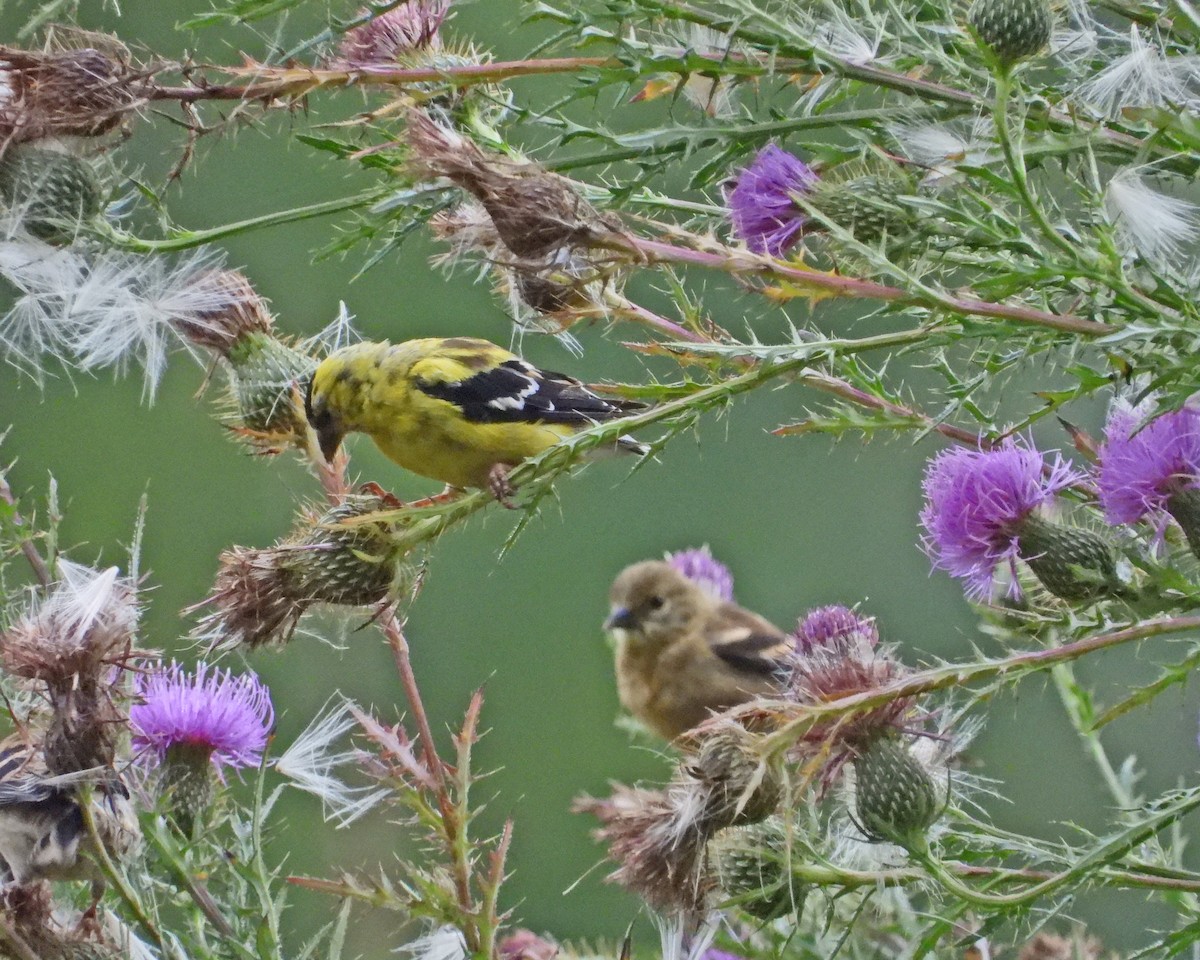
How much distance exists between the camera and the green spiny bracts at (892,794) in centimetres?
133

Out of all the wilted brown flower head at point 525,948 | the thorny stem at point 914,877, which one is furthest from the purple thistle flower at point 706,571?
the thorny stem at point 914,877

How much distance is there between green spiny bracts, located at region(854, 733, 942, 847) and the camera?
133 centimetres

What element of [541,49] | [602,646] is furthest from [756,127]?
[602,646]

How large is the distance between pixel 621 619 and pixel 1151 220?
1.88 meters

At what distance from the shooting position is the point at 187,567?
6445 millimetres

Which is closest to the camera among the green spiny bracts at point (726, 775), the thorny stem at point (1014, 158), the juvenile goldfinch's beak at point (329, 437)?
the thorny stem at point (1014, 158)

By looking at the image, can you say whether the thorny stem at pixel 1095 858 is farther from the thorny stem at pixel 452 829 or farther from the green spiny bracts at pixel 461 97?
the green spiny bracts at pixel 461 97

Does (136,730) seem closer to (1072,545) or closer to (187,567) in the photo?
(1072,545)

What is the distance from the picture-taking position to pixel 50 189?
1.50 m

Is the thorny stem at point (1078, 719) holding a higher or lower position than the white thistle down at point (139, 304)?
lower

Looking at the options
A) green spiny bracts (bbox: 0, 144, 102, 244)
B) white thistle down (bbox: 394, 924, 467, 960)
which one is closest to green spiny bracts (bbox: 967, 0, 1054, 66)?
green spiny bracts (bbox: 0, 144, 102, 244)

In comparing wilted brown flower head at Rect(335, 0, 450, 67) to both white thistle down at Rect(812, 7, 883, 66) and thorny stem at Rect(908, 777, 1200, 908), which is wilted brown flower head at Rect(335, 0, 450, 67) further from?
thorny stem at Rect(908, 777, 1200, 908)

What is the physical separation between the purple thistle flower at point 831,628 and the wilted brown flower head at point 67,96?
2.96ft

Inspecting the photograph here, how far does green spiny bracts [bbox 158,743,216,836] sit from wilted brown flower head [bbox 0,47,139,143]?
70 centimetres
